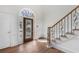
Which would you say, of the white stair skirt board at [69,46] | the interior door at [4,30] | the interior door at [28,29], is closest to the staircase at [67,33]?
the white stair skirt board at [69,46]

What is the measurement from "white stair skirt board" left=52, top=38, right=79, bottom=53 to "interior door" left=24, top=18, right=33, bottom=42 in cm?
83

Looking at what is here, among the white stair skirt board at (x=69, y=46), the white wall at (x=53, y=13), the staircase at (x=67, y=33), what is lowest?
the white stair skirt board at (x=69, y=46)

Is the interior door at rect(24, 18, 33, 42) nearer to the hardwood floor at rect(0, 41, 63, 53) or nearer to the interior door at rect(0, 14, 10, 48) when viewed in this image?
the hardwood floor at rect(0, 41, 63, 53)

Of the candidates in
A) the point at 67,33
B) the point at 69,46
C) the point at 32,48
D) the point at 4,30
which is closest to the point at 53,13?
the point at 67,33

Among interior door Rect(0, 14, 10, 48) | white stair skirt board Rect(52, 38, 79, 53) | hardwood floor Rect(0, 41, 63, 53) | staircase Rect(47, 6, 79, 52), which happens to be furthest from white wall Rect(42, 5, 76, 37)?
interior door Rect(0, 14, 10, 48)

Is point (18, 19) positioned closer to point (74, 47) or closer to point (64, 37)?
point (64, 37)

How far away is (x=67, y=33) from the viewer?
353cm

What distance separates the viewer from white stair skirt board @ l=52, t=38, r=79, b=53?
3.49 metres

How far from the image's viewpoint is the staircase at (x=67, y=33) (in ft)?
10.8

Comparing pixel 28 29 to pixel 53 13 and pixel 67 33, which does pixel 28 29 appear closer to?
pixel 53 13

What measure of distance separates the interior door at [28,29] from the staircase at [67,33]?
1.77ft

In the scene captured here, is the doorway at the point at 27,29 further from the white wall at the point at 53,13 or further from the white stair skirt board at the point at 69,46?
the white stair skirt board at the point at 69,46

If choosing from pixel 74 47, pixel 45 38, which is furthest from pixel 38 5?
pixel 74 47

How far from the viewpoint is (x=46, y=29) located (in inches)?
125
